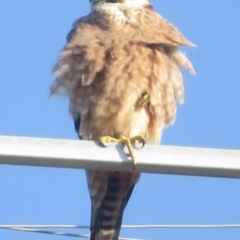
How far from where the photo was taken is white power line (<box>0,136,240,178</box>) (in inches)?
78.5

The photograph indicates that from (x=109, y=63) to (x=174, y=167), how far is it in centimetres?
147

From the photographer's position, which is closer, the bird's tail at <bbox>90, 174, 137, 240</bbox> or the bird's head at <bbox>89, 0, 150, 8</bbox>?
the bird's tail at <bbox>90, 174, 137, 240</bbox>

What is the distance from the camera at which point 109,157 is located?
2105 mm

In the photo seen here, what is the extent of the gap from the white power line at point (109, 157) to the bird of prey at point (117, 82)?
51.3 inches

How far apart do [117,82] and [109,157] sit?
137 cm

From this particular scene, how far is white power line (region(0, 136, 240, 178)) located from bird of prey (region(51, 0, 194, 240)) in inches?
51.3

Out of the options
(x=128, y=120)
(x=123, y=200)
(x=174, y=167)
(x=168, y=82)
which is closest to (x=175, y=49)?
(x=168, y=82)

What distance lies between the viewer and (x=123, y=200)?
3.74m

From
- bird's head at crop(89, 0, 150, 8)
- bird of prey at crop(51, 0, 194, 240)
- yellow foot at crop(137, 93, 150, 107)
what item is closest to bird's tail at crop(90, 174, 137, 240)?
bird of prey at crop(51, 0, 194, 240)

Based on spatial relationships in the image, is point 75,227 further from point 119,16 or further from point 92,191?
point 119,16

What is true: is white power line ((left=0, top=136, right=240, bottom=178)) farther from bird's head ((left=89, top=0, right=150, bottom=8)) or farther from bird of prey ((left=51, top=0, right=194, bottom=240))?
bird's head ((left=89, top=0, right=150, bottom=8))

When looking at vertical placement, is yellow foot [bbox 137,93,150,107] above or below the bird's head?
below

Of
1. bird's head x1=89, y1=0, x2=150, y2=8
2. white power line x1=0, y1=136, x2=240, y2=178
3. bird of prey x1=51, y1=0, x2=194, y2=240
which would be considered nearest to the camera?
white power line x1=0, y1=136, x2=240, y2=178

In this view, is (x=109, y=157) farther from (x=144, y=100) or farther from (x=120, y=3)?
(x=120, y=3)
